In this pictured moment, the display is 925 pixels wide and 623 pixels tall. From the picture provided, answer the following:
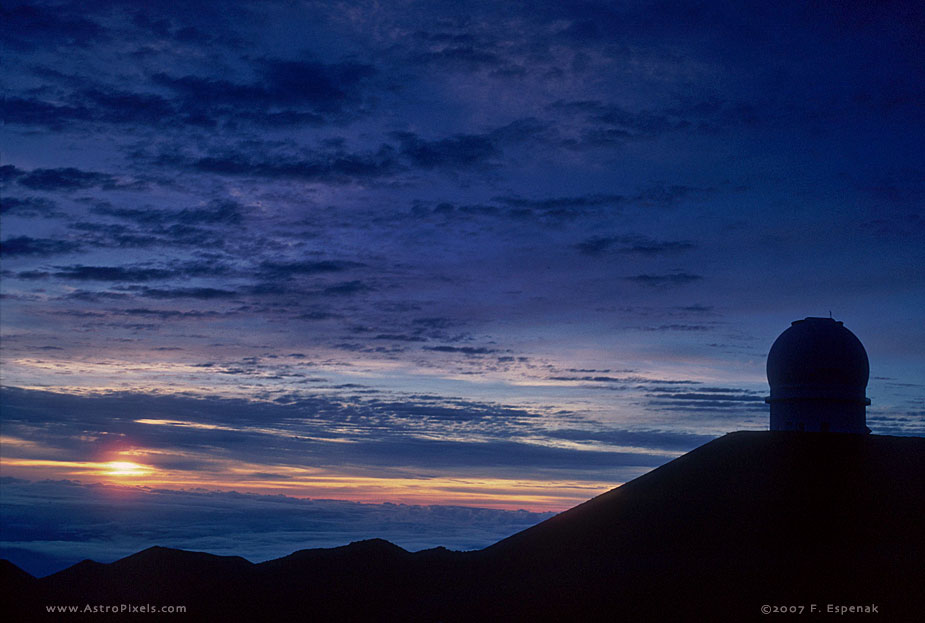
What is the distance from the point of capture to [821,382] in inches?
1770

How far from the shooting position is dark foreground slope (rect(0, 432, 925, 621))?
28.4 meters

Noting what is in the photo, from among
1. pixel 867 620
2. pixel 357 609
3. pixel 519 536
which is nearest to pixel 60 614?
pixel 357 609

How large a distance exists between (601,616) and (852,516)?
43.9ft

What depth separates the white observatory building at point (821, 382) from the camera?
44.8m

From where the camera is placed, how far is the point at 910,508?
34594mm

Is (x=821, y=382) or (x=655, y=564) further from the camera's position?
(x=821, y=382)

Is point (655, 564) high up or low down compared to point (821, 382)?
down

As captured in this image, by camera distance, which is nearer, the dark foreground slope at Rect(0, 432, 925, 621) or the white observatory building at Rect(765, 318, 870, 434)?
the dark foreground slope at Rect(0, 432, 925, 621)

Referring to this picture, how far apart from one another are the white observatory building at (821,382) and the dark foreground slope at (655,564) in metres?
3.98

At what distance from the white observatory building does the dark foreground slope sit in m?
3.98

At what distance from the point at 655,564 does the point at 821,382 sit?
19.8 meters

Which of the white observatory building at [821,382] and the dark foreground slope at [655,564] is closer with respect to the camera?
the dark foreground slope at [655,564]

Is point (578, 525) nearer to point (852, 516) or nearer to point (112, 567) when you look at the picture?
point (852, 516)

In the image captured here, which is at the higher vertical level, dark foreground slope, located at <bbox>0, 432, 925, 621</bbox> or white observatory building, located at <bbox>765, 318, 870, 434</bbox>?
white observatory building, located at <bbox>765, 318, 870, 434</bbox>
